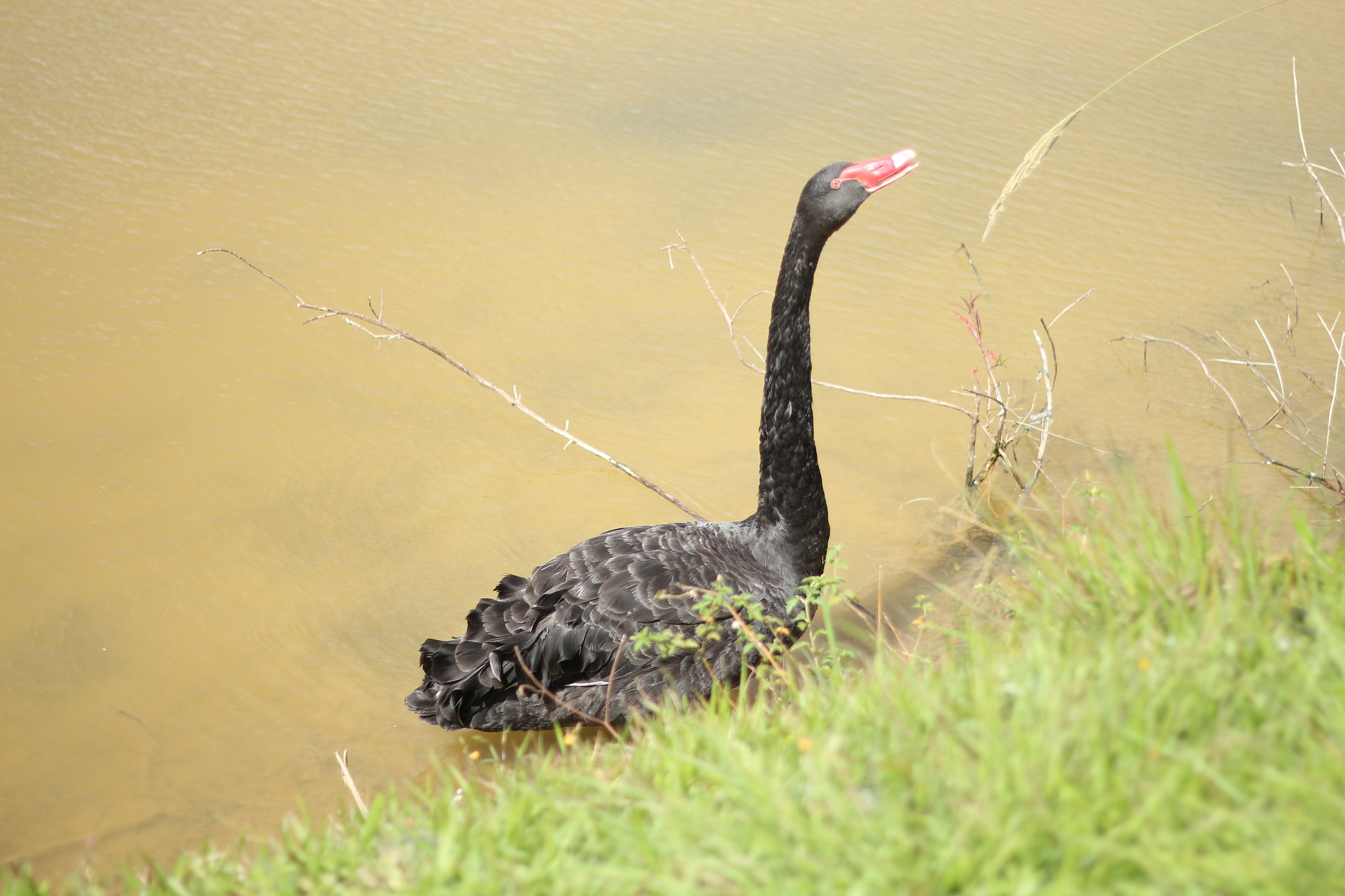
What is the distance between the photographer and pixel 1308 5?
9445 millimetres

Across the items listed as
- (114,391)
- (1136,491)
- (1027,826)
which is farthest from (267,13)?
(1027,826)

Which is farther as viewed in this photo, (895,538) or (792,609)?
(895,538)

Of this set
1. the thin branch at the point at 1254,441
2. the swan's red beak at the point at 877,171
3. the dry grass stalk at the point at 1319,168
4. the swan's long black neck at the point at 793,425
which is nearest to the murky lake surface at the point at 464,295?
the thin branch at the point at 1254,441

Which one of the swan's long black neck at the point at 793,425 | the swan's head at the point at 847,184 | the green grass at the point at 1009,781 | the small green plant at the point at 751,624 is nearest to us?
the green grass at the point at 1009,781

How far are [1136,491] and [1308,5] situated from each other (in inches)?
379

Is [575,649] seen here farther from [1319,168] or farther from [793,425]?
[1319,168]

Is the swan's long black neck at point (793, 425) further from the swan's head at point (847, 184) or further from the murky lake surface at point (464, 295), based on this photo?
the murky lake surface at point (464, 295)

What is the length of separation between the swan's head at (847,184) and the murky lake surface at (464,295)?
165 cm

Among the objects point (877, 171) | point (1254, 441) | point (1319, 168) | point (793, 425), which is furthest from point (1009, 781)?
point (1319, 168)

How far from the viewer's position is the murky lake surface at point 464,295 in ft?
12.7

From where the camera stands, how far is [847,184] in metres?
3.53

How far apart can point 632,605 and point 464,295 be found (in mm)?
3060

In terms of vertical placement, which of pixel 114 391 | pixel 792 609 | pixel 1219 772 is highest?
pixel 114 391

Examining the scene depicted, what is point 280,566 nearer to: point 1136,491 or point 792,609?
point 792,609
